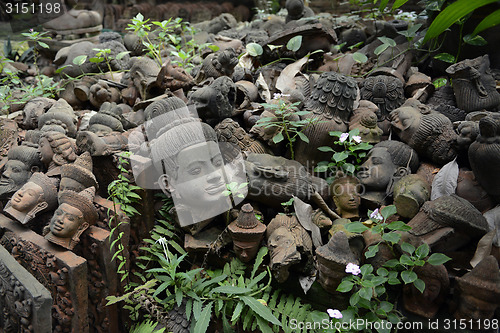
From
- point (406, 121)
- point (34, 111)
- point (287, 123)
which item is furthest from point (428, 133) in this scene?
point (34, 111)

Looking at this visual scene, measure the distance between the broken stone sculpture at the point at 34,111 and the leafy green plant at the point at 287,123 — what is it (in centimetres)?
198

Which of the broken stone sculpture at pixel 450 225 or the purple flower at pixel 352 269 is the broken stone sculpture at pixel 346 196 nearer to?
the broken stone sculpture at pixel 450 225

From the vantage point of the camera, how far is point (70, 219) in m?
2.12

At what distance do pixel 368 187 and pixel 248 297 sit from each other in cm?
98

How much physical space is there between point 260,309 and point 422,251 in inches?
32.6

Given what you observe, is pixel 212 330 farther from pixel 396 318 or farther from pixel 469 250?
pixel 469 250

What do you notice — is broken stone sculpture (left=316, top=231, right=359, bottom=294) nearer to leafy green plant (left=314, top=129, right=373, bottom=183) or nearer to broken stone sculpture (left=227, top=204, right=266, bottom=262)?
broken stone sculpture (left=227, top=204, right=266, bottom=262)

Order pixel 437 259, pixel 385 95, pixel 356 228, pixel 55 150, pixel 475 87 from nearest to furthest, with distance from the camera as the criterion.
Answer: pixel 437 259 < pixel 356 228 < pixel 55 150 < pixel 475 87 < pixel 385 95

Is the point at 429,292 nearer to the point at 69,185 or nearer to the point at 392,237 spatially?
the point at 392,237

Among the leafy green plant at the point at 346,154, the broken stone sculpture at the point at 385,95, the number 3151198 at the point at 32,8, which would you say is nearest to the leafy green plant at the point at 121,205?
the leafy green plant at the point at 346,154

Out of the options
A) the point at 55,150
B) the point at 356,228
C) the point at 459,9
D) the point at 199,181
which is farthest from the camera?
the point at 55,150

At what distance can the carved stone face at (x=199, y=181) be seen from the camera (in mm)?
2252

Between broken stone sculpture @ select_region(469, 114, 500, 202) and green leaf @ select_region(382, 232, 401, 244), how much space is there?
613 mm

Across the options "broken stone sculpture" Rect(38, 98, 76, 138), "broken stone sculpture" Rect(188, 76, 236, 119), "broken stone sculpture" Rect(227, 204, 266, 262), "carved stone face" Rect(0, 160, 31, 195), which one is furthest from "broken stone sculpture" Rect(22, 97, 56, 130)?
"broken stone sculpture" Rect(227, 204, 266, 262)
